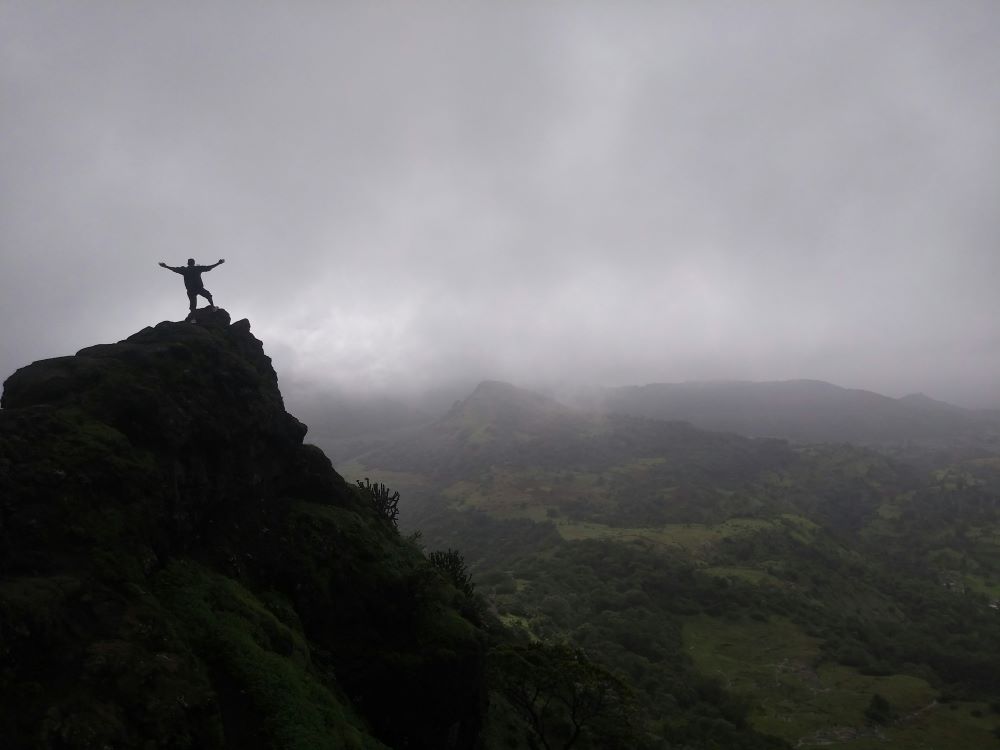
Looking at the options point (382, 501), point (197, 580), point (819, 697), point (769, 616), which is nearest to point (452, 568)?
point (382, 501)

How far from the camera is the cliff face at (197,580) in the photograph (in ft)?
37.8

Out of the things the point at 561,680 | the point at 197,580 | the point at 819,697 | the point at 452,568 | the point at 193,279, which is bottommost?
the point at 819,697

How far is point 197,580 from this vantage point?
1645cm

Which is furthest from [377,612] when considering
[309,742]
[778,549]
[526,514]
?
[526,514]

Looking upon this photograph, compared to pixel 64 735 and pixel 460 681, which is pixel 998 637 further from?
pixel 64 735

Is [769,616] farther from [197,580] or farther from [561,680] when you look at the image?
[197,580]

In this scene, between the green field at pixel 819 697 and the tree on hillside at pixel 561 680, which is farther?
the green field at pixel 819 697

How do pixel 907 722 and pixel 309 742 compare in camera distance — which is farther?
pixel 907 722

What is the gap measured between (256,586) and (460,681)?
886cm

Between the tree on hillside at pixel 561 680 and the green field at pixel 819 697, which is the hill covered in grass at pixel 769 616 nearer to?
the green field at pixel 819 697

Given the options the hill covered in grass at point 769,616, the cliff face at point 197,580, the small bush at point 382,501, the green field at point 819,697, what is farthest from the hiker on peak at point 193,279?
the green field at point 819,697

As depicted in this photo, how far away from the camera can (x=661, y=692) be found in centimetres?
6328

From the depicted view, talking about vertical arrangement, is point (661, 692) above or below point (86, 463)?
below

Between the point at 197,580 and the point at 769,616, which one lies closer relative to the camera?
the point at 197,580
